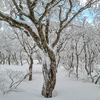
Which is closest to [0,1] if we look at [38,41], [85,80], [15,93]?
[38,41]

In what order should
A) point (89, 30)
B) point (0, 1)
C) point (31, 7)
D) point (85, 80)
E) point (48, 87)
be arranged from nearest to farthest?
point (31, 7)
point (48, 87)
point (0, 1)
point (85, 80)
point (89, 30)

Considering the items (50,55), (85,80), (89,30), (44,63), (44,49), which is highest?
(89,30)

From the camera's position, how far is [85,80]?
26.3ft

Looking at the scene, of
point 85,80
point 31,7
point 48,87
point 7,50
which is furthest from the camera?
point 7,50

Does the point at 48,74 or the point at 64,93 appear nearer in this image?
the point at 48,74

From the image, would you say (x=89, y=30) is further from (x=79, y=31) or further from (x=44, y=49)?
(x=44, y=49)

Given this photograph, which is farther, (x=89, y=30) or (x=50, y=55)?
(x=89, y=30)

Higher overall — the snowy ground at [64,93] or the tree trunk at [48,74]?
the tree trunk at [48,74]

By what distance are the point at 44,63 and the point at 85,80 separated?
5.66m

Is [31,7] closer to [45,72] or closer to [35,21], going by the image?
[35,21]

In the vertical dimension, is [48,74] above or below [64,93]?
above

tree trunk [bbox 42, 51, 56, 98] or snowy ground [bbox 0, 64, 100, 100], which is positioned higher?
tree trunk [bbox 42, 51, 56, 98]

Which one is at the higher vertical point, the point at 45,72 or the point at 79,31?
the point at 79,31

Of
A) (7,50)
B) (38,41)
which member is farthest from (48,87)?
(7,50)
